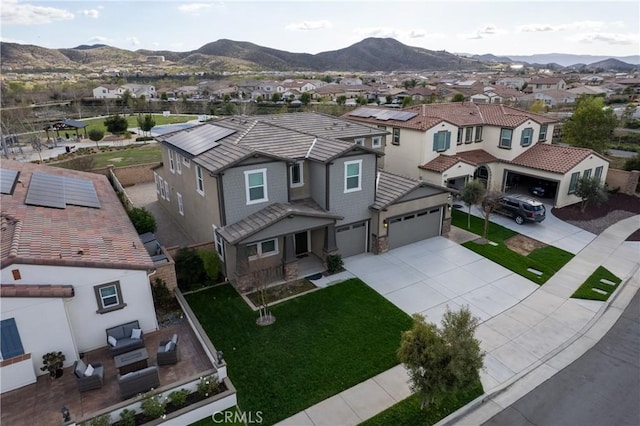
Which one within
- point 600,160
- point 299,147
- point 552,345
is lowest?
point 552,345

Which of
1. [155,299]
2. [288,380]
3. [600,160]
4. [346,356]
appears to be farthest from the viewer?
[600,160]

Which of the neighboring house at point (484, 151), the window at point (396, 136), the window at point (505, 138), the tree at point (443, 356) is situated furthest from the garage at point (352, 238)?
the window at point (505, 138)

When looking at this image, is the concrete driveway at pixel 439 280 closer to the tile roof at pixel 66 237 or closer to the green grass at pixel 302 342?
the green grass at pixel 302 342

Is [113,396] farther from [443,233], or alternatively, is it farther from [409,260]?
[443,233]

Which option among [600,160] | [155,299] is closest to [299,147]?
[155,299]

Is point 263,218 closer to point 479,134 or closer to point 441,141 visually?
point 441,141
